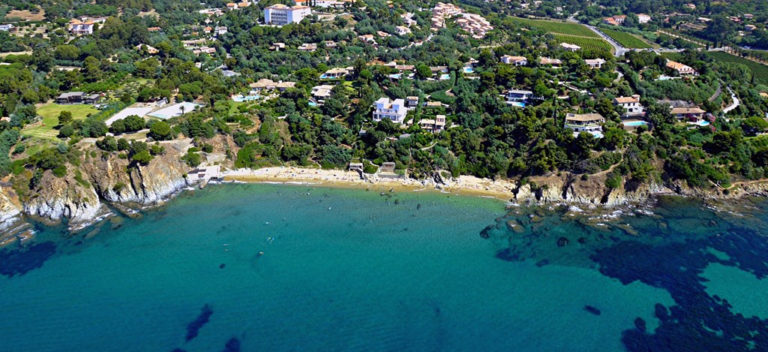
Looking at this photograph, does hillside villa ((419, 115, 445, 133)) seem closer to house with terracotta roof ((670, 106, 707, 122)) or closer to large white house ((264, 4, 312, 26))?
house with terracotta roof ((670, 106, 707, 122))

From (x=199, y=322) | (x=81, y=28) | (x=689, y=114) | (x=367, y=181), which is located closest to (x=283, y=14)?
(x=81, y=28)

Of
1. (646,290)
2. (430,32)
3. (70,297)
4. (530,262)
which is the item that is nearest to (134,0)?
(430,32)

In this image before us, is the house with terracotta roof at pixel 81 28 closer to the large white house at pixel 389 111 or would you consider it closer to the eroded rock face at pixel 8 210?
the eroded rock face at pixel 8 210

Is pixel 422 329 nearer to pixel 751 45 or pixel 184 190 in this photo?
pixel 184 190

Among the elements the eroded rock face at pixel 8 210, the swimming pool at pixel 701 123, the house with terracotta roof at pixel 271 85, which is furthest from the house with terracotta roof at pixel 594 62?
the eroded rock face at pixel 8 210

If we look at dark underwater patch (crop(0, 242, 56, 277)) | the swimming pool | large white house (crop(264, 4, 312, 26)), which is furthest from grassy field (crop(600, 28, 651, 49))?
dark underwater patch (crop(0, 242, 56, 277))

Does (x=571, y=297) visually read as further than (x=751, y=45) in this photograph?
No
